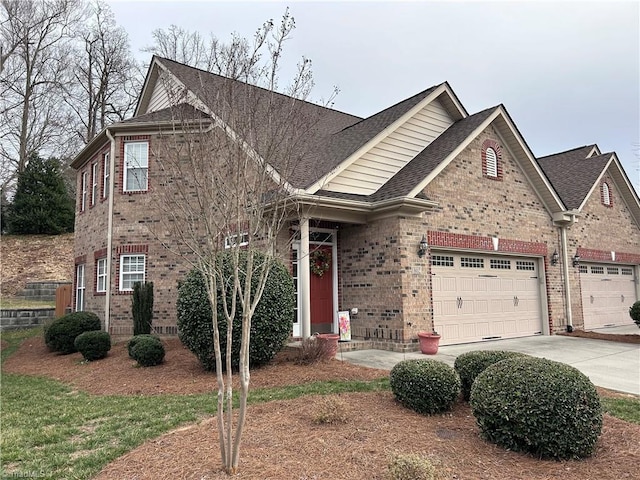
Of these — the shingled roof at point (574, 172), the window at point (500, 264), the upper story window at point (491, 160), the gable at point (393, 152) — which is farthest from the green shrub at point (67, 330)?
the shingled roof at point (574, 172)

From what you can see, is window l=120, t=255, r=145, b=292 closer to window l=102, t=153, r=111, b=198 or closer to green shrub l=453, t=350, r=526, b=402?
window l=102, t=153, r=111, b=198

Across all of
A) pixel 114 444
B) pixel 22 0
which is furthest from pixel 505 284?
pixel 22 0

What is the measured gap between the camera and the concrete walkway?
7.65 m

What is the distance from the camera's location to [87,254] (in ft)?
47.1

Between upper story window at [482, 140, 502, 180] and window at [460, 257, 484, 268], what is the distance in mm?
2382

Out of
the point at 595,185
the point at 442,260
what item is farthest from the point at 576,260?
the point at 442,260

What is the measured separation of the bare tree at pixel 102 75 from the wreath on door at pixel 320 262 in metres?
24.1

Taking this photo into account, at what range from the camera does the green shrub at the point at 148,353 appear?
8539 millimetres

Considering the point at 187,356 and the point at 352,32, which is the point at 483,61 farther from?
the point at 187,356

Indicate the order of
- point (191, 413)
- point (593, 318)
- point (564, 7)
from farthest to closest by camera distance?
1. point (593, 318)
2. point (564, 7)
3. point (191, 413)

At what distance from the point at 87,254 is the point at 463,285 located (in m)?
11.5

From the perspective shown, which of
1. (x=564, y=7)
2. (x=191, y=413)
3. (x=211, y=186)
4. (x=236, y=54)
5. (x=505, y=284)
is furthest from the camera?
(x=505, y=284)

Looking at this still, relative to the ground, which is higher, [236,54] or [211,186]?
[236,54]

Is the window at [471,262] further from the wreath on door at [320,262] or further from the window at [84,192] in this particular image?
the window at [84,192]
